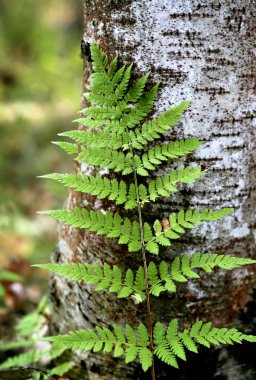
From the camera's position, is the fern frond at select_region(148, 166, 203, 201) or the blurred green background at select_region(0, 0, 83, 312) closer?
the fern frond at select_region(148, 166, 203, 201)

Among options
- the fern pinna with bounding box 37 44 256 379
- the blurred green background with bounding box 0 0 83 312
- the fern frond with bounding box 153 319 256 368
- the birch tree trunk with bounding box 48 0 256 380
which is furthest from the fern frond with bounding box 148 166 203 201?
the blurred green background with bounding box 0 0 83 312

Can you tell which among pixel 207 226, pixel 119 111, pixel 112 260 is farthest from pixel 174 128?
pixel 112 260

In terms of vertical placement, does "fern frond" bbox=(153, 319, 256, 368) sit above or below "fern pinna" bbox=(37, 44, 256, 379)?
below

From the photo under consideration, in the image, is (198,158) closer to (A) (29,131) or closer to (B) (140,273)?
(B) (140,273)

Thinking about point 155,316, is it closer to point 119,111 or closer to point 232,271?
point 232,271

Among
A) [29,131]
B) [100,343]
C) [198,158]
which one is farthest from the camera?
[29,131]

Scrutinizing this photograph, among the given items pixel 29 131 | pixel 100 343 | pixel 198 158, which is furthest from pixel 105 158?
pixel 29 131

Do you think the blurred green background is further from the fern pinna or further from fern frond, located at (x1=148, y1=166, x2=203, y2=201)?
fern frond, located at (x1=148, y1=166, x2=203, y2=201)

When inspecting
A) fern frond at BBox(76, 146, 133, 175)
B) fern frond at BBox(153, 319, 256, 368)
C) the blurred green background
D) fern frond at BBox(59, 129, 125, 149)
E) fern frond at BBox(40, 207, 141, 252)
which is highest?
the blurred green background
